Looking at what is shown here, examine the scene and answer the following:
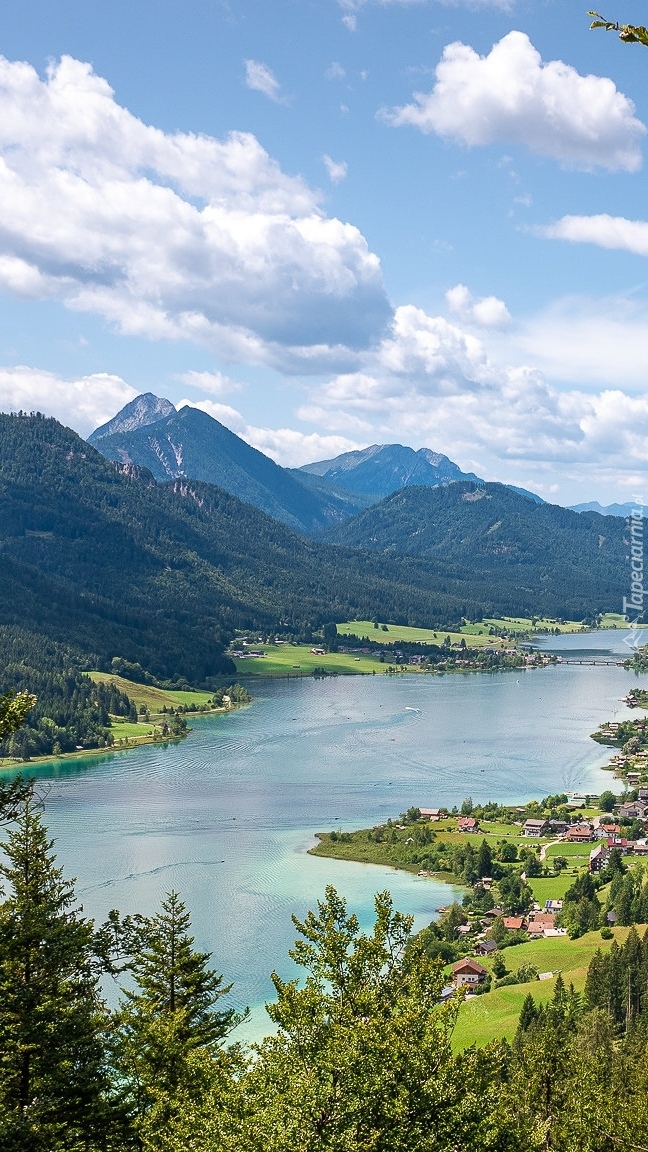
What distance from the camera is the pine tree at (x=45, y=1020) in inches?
489

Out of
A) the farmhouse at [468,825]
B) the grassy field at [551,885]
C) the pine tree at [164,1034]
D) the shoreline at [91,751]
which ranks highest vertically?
the pine tree at [164,1034]

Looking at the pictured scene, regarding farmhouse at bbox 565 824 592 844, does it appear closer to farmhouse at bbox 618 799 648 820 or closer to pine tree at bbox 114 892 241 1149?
farmhouse at bbox 618 799 648 820

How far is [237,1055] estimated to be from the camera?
45.6ft

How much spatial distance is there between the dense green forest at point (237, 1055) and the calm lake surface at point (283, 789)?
24.0m

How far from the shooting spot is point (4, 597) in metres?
154

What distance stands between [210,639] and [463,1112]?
167m

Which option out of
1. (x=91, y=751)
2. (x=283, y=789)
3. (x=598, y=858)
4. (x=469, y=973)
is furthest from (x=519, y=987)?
(x=91, y=751)

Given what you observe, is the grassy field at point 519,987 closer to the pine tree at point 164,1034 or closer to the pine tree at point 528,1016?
the pine tree at point 528,1016

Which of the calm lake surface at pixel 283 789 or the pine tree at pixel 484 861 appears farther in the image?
the pine tree at pixel 484 861

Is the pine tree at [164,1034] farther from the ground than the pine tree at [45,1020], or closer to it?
closer to it

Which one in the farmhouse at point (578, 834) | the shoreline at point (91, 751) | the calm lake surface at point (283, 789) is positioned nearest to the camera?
the calm lake surface at point (283, 789)

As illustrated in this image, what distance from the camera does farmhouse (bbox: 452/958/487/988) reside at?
4381 centimetres

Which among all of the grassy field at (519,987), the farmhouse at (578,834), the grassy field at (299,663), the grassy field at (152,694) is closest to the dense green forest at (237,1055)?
the grassy field at (519,987)

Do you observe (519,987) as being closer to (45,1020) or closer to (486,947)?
(486,947)
